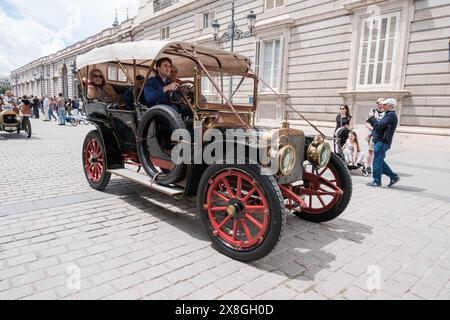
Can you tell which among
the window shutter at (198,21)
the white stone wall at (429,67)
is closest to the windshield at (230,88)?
the white stone wall at (429,67)

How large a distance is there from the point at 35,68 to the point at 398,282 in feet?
258

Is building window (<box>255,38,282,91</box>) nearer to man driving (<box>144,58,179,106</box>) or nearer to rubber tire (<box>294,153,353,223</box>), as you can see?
man driving (<box>144,58,179,106</box>)

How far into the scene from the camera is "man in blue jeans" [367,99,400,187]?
5.92m

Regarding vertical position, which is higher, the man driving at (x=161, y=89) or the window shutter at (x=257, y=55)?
the window shutter at (x=257, y=55)

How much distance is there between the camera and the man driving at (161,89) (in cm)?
427

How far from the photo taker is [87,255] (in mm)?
3117

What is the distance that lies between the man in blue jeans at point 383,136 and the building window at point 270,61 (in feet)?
39.0

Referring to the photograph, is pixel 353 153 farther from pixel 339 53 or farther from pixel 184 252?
pixel 339 53

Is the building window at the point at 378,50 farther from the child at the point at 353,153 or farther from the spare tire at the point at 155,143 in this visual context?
the spare tire at the point at 155,143

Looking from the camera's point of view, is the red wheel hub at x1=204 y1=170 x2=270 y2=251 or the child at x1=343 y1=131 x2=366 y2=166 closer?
the red wheel hub at x1=204 y1=170 x2=270 y2=251

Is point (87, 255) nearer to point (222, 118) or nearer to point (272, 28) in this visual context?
point (222, 118)

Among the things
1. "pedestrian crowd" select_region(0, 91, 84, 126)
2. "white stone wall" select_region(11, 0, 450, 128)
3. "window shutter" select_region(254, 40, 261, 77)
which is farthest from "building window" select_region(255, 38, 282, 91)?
"pedestrian crowd" select_region(0, 91, 84, 126)

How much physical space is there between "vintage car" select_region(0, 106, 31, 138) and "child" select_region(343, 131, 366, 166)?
1189cm

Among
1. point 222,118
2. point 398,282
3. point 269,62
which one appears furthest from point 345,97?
point 398,282
